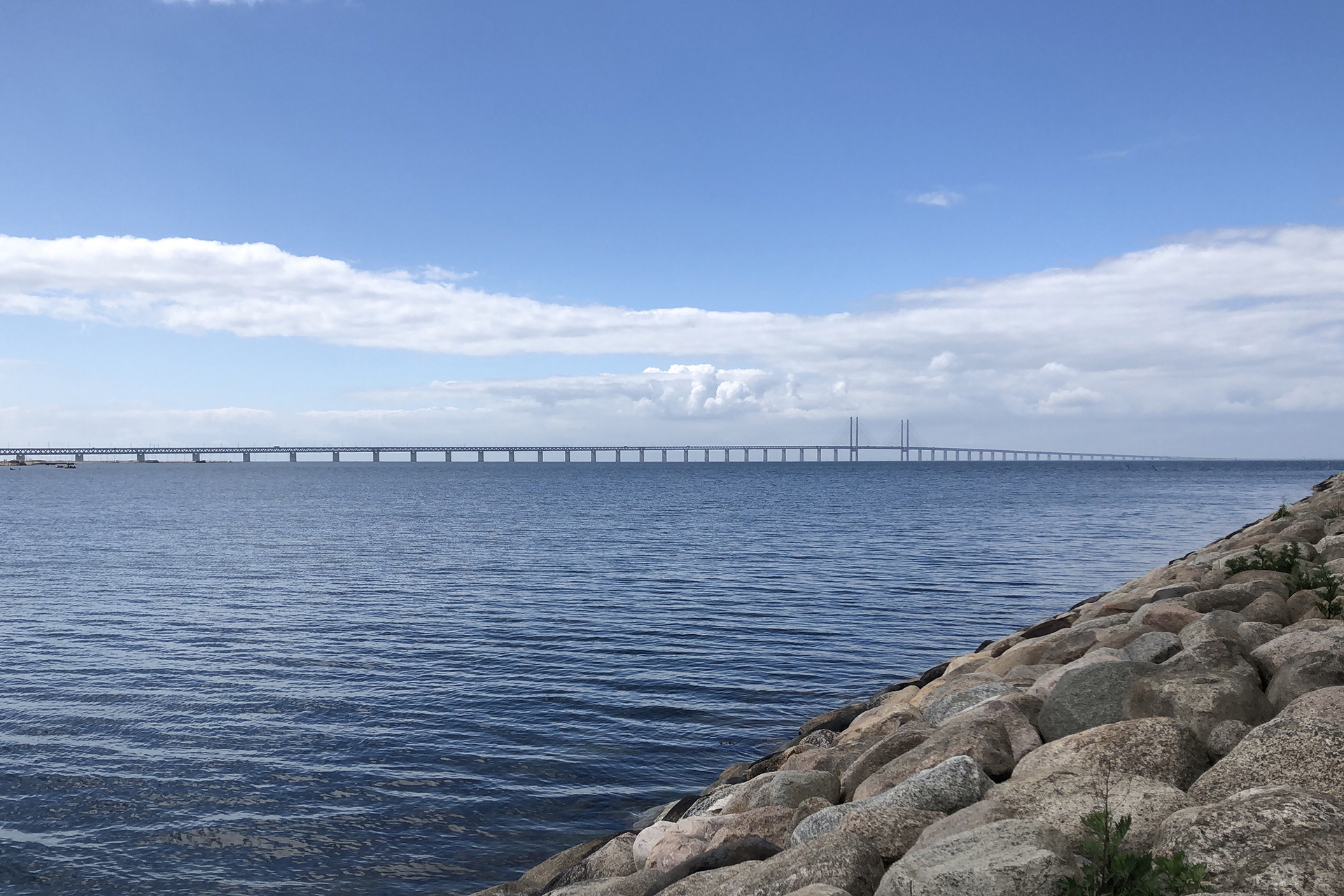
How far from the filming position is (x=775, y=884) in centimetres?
565

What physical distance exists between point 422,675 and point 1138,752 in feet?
46.3

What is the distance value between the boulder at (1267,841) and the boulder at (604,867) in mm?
4862

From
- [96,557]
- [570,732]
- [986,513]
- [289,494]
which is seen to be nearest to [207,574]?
[96,557]

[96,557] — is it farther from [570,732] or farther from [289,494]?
[289,494]

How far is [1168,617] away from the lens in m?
11.6

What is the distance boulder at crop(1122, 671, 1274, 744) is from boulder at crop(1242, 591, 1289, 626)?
12.7 feet

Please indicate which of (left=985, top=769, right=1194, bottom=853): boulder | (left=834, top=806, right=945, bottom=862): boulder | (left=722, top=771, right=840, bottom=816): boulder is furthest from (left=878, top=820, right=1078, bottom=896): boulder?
(left=722, top=771, right=840, bottom=816): boulder

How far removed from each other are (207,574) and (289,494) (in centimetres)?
7180

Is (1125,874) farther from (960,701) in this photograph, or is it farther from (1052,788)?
(960,701)

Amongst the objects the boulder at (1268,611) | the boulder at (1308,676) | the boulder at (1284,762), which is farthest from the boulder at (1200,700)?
the boulder at (1268,611)

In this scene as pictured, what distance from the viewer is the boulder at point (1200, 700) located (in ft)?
23.4

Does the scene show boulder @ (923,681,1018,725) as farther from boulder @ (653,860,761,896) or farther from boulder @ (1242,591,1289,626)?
boulder @ (653,860,761,896)

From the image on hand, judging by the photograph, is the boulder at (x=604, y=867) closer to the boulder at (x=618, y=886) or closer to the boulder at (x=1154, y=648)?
the boulder at (x=618, y=886)

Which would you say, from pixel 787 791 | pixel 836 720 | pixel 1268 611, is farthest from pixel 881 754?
pixel 1268 611
